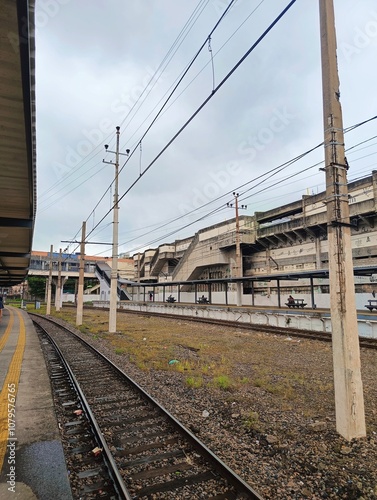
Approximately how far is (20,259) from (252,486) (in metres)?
24.7

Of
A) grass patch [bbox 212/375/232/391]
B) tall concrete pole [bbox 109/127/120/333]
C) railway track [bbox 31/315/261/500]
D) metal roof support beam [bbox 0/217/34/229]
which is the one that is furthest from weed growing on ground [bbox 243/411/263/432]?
tall concrete pole [bbox 109/127/120/333]

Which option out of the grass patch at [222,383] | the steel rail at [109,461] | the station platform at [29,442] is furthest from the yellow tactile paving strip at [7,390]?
the grass patch at [222,383]

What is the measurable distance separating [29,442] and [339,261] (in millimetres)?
5600

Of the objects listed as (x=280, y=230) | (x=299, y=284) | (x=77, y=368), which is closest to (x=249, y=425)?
(x=77, y=368)

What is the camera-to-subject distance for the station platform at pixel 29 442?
148 inches

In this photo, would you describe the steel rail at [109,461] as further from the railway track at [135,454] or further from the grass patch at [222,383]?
the grass patch at [222,383]

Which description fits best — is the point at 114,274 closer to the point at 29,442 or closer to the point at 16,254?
the point at 16,254

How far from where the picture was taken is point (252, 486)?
12.6ft

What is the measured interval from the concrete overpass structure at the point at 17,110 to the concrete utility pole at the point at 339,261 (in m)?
4.69

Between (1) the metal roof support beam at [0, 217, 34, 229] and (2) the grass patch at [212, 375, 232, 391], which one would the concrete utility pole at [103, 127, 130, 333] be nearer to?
(1) the metal roof support beam at [0, 217, 34, 229]

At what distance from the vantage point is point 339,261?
16.8 ft

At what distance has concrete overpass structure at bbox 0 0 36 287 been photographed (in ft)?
14.5

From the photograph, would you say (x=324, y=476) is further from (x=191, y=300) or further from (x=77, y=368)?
(x=191, y=300)

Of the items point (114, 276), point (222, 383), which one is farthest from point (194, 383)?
point (114, 276)
